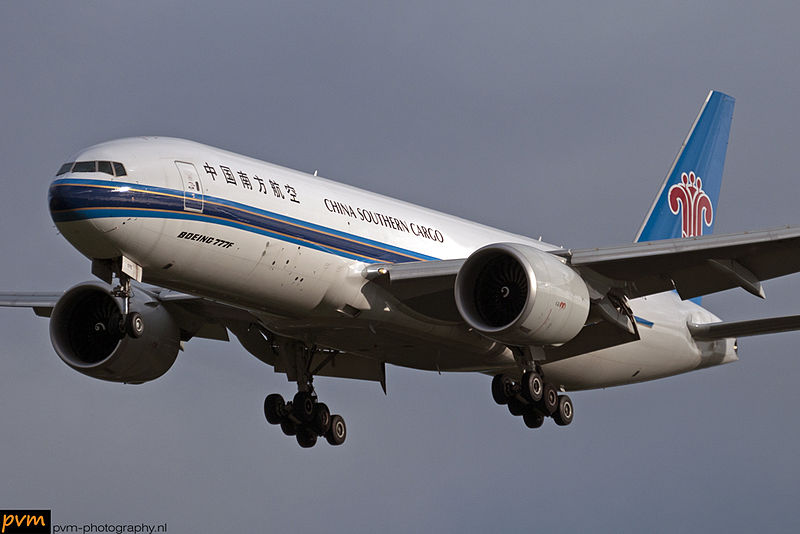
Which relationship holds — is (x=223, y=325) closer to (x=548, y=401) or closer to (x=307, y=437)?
(x=307, y=437)

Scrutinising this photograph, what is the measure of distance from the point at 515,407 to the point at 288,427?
19.3 feet

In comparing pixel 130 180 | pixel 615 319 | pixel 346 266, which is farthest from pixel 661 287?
pixel 130 180

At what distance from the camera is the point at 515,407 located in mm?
32062

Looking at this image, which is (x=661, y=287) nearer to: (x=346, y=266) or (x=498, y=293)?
(x=498, y=293)

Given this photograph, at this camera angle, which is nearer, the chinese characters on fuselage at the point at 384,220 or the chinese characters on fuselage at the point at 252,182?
the chinese characters on fuselage at the point at 252,182

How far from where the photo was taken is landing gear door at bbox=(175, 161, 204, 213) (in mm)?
25688

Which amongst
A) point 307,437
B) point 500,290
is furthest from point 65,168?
point 307,437

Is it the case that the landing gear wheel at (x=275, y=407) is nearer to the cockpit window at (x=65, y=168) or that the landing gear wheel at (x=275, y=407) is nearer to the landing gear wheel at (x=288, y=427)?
the landing gear wheel at (x=288, y=427)

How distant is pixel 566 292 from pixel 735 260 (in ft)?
13.0

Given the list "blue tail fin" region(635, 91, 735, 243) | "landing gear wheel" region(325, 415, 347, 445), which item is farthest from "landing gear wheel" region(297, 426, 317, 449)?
"blue tail fin" region(635, 91, 735, 243)

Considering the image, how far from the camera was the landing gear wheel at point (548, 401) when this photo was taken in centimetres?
3175

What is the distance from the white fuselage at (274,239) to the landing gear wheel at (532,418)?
1.34 m

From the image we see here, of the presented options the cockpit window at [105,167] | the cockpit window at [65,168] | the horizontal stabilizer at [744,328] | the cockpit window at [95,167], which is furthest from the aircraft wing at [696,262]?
the cockpit window at [65,168]

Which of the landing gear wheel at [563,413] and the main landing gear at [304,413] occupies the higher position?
the main landing gear at [304,413]
